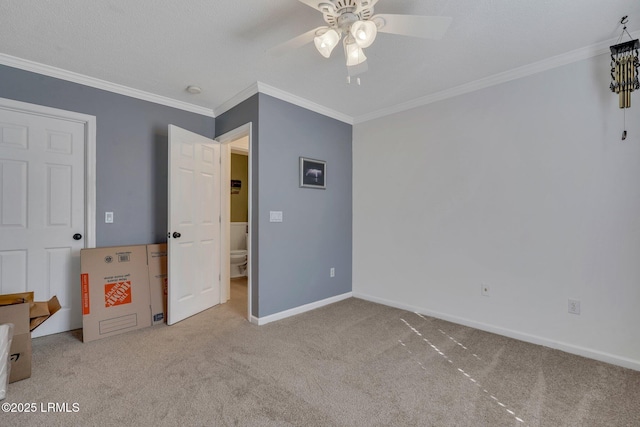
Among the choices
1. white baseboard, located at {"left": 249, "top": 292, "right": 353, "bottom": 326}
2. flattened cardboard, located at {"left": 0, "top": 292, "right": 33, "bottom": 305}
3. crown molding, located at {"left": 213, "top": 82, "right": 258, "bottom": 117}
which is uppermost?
crown molding, located at {"left": 213, "top": 82, "right": 258, "bottom": 117}

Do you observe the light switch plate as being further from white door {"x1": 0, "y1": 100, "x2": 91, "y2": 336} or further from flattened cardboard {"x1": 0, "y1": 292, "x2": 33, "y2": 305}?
flattened cardboard {"x1": 0, "y1": 292, "x2": 33, "y2": 305}

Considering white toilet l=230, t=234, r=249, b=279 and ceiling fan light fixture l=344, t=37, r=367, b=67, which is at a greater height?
ceiling fan light fixture l=344, t=37, r=367, b=67

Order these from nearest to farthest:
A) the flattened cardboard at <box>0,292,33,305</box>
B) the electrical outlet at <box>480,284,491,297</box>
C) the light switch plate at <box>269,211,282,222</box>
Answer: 1. the flattened cardboard at <box>0,292,33,305</box>
2. the electrical outlet at <box>480,284,491,297</box>
3. the light switch plate at <box>269,211,282,222</box>

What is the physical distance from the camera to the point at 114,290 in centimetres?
264

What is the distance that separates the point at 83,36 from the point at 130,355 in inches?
93.5

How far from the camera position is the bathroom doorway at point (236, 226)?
302 cm

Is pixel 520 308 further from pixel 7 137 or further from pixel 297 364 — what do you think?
pixel 7 137

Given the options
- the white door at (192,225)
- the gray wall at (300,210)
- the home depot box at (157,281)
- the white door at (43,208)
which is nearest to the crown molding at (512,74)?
the gray wall at (300,210)

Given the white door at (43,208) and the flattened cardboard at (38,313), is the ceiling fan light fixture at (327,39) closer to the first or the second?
the white door at (43,208)

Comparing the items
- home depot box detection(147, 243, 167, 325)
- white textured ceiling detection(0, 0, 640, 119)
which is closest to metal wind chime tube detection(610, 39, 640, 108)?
white textured ceiling detection(0, 0, 640, 119)

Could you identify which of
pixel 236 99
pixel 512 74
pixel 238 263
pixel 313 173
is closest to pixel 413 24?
pixel 512 74

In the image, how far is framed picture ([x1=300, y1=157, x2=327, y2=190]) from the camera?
3242 millimetres

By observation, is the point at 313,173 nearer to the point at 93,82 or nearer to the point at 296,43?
the point at 296,43

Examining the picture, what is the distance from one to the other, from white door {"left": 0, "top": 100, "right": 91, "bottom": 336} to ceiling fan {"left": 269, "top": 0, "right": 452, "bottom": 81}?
2492 millimetres
